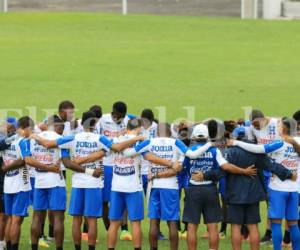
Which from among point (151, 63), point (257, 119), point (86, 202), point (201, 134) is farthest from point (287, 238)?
point (151, 63)

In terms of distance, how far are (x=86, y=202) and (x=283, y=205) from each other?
2.67 meters

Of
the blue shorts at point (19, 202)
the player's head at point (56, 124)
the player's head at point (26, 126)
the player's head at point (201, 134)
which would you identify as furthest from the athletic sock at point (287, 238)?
the player's head at point (26, 126)

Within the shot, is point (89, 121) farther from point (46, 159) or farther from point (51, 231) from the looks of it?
point (51, 231)

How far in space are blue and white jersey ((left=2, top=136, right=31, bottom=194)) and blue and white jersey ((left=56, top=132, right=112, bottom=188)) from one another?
549 mm

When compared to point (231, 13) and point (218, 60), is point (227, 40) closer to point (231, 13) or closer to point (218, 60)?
point (218, 60)

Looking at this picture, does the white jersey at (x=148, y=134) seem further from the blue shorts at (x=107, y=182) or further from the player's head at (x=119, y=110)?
the player's head at (x=119, y=110)

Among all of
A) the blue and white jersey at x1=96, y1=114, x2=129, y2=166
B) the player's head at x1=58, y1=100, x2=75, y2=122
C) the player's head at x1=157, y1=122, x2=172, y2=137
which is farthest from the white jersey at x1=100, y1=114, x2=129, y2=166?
the player's head at x1=157, y1=122, x2=172, y2=137

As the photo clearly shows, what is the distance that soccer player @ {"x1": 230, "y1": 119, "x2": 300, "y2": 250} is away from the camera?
1373 cm

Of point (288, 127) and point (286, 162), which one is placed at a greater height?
point (288, 127)

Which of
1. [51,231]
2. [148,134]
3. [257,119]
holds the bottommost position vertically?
[51,231]

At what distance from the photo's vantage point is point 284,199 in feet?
45.3

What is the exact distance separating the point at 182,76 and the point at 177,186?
16848 millimetres

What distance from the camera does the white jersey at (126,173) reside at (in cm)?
1392

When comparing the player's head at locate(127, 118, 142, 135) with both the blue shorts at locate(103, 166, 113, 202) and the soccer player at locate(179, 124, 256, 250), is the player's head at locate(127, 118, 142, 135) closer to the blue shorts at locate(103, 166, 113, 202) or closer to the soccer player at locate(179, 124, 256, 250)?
the soccer player at locate(179, 124, 256, 250)
